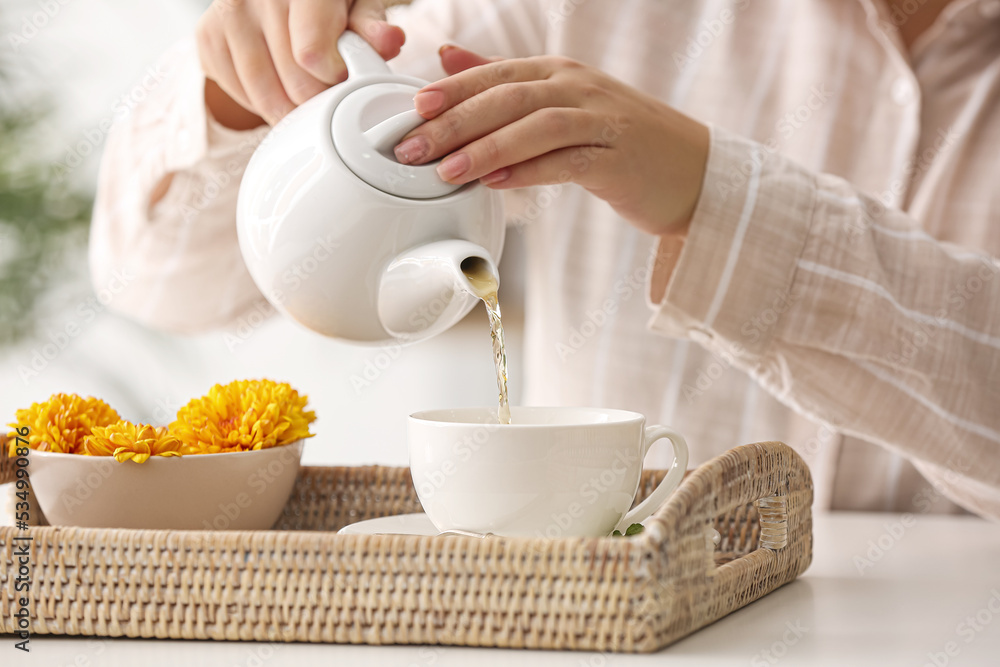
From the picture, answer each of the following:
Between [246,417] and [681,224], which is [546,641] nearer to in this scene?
[246,417]

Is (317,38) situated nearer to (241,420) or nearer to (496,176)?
(496,176)

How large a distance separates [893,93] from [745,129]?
174mm

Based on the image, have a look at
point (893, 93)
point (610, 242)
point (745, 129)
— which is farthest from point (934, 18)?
point (610, 242)

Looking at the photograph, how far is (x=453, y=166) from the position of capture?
527mm

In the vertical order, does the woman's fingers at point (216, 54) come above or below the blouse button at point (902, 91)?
below

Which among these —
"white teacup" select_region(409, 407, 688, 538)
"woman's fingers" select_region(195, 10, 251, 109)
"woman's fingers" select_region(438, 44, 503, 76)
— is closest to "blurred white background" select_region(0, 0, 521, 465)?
"woman's fingers" select_region(195, 10, 251, 109)

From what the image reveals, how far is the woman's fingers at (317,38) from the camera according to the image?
1.91 ft

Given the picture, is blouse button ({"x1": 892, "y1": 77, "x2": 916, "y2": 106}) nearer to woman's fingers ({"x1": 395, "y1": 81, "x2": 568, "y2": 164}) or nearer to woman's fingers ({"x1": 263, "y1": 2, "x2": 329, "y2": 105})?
woman's fingers ({"x1": 395, "y1": 81, "x2": 568, "y2": 164})

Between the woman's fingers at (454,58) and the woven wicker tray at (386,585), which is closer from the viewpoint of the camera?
the woven wicker tray at (386,585)

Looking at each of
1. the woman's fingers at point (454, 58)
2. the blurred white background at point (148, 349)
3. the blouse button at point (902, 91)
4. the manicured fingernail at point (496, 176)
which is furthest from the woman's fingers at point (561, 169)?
the blurred white background at point (148, 349)

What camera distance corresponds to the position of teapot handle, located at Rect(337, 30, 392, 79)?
1.89 feet

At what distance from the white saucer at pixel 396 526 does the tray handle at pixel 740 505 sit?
0.15 meters

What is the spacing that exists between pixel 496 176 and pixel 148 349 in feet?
5.81

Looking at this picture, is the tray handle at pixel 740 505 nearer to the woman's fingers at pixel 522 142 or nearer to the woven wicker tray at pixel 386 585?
the woven wicker tray at pixel 386 585
